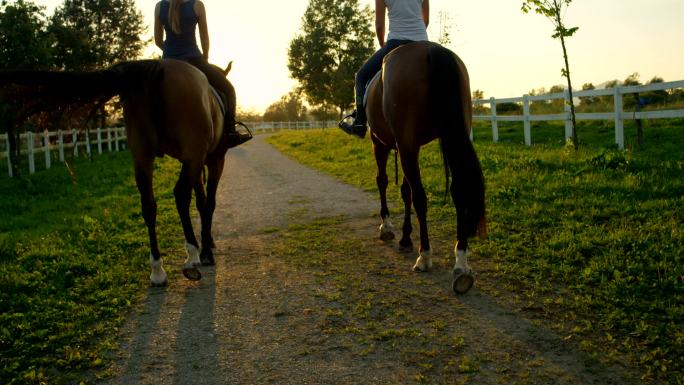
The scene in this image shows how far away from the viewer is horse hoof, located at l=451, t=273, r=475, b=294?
4.37 m

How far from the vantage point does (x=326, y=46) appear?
5303cm

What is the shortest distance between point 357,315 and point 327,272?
1.15 meters

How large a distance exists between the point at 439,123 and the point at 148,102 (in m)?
2.52

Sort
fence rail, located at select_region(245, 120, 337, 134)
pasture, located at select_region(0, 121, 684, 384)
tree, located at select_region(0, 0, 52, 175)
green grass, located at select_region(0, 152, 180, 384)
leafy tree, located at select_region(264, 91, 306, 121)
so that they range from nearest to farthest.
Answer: pasture, located at select_region(0, 121, 684, 384) → green grass, located at select_region(0, 152, 180, 384) → tree, located at select_region(0, 0, 52, 175) → fence rail, located at select_region(245, 120, 337, 134) → leafy tree, located at select_region(264, 91, 306, 121)

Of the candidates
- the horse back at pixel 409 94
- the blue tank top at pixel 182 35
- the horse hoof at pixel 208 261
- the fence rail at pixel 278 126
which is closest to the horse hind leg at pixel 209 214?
the horse hoof at pixel 208 261

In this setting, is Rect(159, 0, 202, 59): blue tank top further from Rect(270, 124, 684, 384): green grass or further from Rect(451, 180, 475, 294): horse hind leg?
Rect(270, 124, 684, 384): green grass

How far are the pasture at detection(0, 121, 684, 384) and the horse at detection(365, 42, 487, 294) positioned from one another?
1.52 feet

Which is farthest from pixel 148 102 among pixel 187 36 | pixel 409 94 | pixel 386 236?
pixel 386 236

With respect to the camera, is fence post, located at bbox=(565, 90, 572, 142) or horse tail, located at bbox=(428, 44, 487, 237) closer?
horse tail, located at bbox=(428, 44, 487, 237)

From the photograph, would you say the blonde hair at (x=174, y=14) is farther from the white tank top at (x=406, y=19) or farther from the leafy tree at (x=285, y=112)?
the leafy tree at (x=285, y=112)

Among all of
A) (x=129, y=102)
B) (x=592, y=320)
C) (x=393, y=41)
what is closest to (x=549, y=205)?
(x=393, y=41)

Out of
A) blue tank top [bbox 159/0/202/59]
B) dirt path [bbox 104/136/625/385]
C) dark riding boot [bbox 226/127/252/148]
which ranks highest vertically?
blue tank top [bbox 159/0/202/59]

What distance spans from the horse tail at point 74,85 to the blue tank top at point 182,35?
104cm

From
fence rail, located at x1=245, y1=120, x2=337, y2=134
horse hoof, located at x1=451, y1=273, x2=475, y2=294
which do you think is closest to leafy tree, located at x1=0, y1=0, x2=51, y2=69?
horse hoof, located at x1=451, y1=273, x2=475, y2=294
